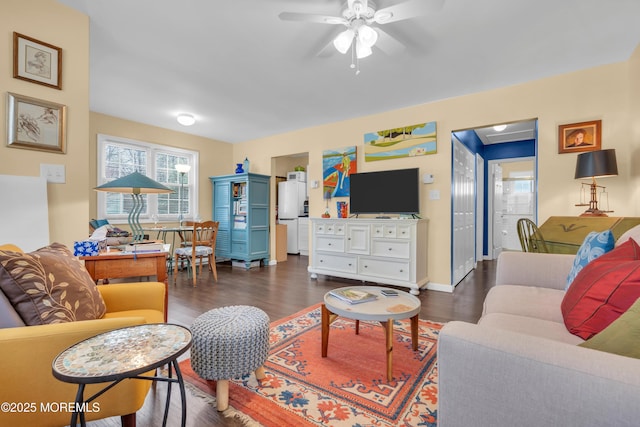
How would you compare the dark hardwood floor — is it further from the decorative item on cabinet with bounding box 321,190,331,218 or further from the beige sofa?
the beige sofa

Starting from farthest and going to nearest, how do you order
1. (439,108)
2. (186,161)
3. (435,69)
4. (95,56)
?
(186,161)
(439,108)
(435,69)
(95,56)

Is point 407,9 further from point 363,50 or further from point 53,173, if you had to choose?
point 53,173

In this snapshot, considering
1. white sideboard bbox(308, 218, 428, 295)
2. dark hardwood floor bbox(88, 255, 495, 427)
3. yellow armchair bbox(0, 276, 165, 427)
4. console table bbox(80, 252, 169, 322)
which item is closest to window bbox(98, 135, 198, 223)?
dark hardwood floor bbox(88, 255, 495, 427)

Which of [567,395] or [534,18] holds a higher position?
[534,18]

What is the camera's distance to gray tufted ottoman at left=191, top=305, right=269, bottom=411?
1471 millimetres

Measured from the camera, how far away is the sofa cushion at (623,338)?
0.69 meters

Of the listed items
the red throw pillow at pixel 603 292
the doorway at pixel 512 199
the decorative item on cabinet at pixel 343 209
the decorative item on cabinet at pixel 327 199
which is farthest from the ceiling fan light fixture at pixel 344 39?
the doorway at pixel 512 199

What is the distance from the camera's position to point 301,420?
1.38 metres

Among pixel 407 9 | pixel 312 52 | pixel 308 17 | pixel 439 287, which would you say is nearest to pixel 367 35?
pixel 407 9

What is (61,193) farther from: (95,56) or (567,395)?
(567,395)

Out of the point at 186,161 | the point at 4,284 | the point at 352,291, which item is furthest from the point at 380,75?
the point at 186,161

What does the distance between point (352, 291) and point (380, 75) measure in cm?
232

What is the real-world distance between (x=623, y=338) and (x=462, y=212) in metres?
3.80

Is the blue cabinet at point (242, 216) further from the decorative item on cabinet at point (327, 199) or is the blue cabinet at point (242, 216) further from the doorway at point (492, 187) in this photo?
the doorway at point (492, 187)
